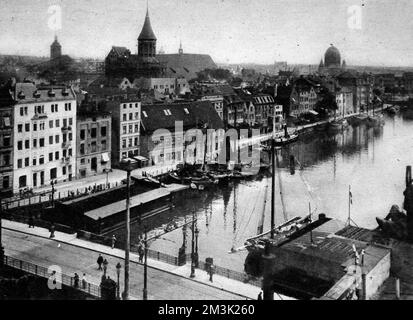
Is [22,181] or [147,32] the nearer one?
[22,181]

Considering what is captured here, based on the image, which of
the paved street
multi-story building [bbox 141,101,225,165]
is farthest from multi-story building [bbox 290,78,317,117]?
the paved street

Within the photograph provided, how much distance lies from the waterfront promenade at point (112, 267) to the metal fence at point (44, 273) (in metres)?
0.81

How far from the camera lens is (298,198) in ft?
129

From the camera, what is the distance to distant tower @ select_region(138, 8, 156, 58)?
295ft

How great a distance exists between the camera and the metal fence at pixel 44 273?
60.2 feet

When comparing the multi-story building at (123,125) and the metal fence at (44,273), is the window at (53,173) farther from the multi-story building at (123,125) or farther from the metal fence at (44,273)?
the metal fence at (44,273)

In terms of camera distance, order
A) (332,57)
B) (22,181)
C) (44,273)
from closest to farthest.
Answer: (44,273) < (22,181) < (332,57)

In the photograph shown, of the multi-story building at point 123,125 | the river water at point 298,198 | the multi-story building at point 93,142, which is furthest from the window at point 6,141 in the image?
the multi-story building at point 123,125

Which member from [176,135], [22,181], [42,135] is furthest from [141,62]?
[22,181]

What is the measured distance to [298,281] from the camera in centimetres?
2047

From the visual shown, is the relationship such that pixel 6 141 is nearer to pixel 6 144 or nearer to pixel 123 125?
pixel 6 144

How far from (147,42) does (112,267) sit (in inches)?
2890

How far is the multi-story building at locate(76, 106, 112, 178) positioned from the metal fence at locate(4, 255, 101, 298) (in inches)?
843
